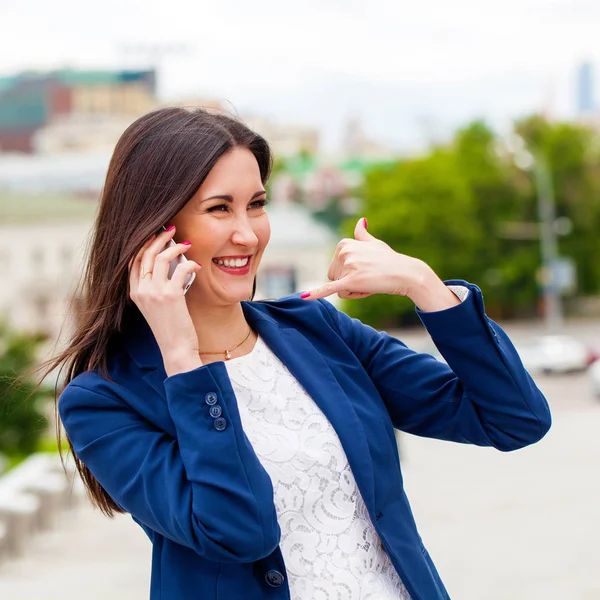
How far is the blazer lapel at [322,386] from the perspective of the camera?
5.65ft

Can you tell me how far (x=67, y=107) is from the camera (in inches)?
3287

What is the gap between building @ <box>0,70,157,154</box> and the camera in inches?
3118

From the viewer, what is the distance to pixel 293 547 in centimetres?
171

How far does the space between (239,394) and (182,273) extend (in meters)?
0.25

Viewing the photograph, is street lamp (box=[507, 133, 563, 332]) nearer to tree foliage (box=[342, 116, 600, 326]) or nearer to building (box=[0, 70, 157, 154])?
tree foliage (box=[342, 116, 600, 326])

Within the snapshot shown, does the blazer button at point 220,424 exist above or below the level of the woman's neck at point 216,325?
below

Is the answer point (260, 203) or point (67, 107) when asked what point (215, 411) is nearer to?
point (260, 203)

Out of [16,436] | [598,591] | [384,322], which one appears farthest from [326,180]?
[598,591]

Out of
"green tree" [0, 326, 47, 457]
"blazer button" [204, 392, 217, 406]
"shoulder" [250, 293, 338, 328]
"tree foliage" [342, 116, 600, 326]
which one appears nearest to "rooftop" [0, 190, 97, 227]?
"tree foliage" [342, 116, 600, 326]

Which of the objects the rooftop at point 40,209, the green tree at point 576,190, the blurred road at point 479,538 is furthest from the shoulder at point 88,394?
the rooftop at point 40,209

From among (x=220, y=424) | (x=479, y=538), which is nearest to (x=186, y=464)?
(x=220, y=424)

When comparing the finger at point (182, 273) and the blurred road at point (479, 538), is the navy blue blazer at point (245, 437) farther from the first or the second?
the blurred road at point (479, 538)

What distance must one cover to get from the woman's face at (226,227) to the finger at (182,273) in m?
0.06

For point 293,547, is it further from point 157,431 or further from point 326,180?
point 326,180
